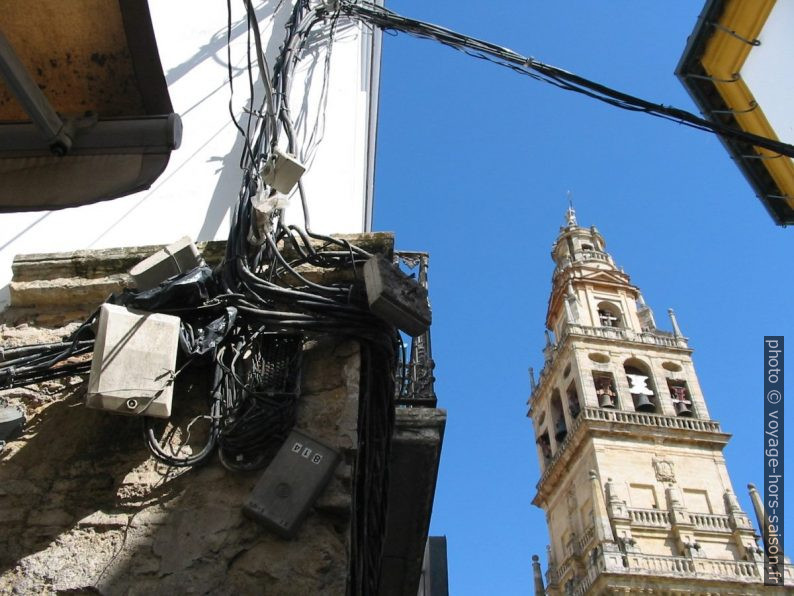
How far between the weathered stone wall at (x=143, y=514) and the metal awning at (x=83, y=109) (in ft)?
2.79

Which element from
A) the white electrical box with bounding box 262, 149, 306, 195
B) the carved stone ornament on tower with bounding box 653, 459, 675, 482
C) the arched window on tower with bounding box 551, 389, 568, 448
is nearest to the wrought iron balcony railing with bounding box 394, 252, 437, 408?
the white electrical box with bounding box 262, 149, 306, 195

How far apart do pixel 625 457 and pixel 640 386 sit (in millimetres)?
4548

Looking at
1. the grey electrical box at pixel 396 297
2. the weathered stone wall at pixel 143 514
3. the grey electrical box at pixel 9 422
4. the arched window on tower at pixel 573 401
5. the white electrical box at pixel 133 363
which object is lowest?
the weathered stone wall at pixel 143 514

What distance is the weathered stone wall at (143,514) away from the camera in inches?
85.2

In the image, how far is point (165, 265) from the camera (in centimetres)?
275

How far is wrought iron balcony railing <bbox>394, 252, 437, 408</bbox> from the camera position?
468cm

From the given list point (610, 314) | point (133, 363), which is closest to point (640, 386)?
point (610, 314)

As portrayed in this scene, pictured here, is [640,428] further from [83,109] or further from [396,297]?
[83,109]

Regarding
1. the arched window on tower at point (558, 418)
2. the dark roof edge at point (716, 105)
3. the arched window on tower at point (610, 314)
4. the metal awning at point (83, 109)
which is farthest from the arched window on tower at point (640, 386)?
the metal awning at point (83, 109)

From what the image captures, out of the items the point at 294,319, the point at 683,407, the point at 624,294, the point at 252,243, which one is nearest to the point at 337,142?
the point at 252,243

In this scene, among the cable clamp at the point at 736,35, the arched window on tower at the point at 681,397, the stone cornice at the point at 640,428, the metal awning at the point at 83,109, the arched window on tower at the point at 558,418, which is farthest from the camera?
the arched window on tower at the point at 558,418

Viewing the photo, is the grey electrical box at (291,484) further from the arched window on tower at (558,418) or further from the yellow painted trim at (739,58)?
the arched window on tower at (558,418)

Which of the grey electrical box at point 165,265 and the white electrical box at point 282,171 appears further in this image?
the white electrical box at point 282,171

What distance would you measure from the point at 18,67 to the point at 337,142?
9.53 feet
